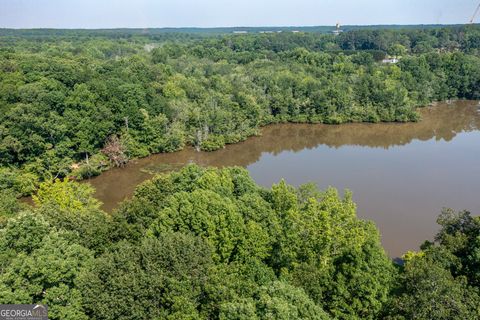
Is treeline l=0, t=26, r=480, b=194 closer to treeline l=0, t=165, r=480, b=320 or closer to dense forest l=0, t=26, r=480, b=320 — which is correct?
dense forest l=0, t=26, r=480, b=320

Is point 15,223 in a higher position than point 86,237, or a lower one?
higher

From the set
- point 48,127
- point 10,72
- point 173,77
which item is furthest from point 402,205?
point 10,72

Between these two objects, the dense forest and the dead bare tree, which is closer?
the dense forest

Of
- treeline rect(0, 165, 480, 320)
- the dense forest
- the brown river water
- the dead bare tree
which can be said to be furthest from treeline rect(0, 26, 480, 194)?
treeline rect(0, 165, 480, 320)

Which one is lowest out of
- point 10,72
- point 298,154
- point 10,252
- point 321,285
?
point 298,154

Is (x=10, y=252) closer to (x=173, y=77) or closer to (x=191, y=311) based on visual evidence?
(x=191, y=311)

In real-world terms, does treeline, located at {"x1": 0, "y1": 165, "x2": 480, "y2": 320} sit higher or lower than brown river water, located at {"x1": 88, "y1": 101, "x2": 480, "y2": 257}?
higher
